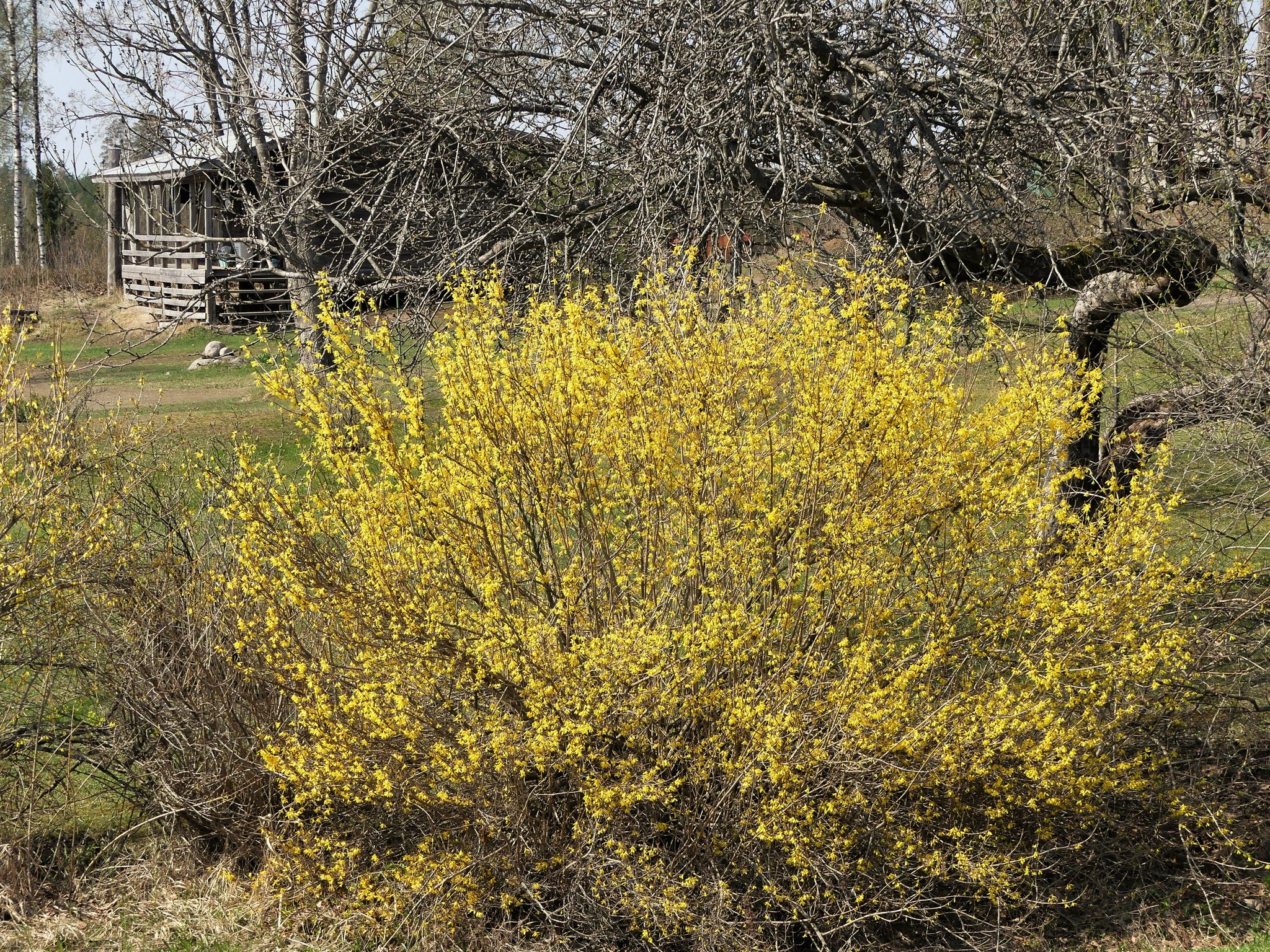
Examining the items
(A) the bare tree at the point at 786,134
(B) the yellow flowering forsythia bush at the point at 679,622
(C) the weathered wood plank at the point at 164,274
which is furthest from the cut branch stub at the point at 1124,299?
(C) the weathered wood plank at the point at 164,274

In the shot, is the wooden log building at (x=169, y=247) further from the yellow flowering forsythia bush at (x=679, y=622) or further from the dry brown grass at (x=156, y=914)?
the dry brown grass at (x=156, y=914)

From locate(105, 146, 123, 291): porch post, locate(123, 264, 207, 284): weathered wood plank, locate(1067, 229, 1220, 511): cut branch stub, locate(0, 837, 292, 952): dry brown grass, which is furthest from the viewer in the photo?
locate(105, 146, 123, 291): porch post

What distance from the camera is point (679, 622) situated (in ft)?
14.1

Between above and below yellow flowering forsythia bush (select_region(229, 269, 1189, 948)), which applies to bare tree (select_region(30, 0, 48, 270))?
above

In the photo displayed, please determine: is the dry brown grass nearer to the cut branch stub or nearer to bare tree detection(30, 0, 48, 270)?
the cut branch stub

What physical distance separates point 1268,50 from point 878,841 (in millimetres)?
4067

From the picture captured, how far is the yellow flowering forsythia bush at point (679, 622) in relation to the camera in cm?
408

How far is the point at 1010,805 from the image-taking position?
474 centimetres

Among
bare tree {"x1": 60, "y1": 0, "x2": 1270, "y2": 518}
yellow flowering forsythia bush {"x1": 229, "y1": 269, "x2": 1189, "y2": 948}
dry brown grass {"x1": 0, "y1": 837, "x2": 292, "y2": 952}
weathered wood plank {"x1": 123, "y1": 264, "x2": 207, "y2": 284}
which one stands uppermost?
bare tree {"x1": 60, "y1": 0, "x2": 1270, "y2": 518}

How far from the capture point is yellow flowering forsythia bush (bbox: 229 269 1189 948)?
408cm

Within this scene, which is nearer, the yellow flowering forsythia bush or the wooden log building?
the yellow flowering forsythia bush

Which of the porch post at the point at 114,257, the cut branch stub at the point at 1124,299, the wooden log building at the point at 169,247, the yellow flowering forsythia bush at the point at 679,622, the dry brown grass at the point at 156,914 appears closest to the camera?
the yellow flowering forsythia bush at the point at 679,622

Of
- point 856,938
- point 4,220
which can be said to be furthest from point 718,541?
point 4,220

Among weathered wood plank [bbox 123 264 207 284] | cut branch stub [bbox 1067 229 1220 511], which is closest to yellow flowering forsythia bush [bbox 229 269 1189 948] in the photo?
cut branch stub [bbox 1067 229 1220 511]
